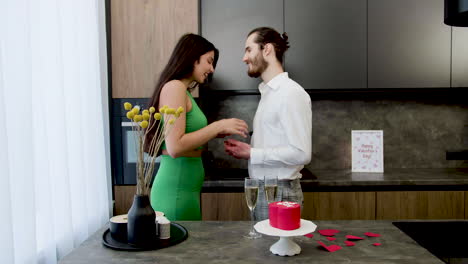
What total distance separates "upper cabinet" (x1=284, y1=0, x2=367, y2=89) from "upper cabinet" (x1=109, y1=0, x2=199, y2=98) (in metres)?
0.70

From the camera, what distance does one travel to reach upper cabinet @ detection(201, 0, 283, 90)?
283 cm

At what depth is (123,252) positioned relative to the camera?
126 cm

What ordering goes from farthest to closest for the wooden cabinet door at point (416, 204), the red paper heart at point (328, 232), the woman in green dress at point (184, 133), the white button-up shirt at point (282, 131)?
the wooden cabinet door at point (416, 204) < the white button-up shirt at point (282, 131) < the woman in green dress at point (184, 133) < the red paper heart at point (328, 232)

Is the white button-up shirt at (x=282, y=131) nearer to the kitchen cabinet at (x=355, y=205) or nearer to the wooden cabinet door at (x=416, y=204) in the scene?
the kitchen cabinet at (x=355, y=205)

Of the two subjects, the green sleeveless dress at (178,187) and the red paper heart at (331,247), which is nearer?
the red paper heart at (331,247)

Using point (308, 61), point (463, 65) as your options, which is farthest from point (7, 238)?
point (463, 65)

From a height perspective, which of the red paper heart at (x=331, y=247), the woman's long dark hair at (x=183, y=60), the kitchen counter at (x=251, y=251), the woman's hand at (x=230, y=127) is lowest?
the kitchen counter at (x=251, y=251)

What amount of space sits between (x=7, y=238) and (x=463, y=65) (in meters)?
2.89

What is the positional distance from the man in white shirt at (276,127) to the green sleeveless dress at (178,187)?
30cm

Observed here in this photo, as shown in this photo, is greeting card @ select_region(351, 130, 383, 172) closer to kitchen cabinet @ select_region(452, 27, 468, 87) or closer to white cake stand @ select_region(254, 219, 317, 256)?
kitchen cabinet @ select_region(452, 27, 468, 87)

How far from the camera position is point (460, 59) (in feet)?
9.17

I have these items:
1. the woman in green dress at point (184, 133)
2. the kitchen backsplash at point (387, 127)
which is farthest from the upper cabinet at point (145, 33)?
the woman in green dress at point (184, 133)

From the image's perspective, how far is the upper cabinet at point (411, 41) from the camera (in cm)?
279

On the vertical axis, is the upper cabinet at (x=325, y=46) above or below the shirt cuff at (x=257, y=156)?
above
